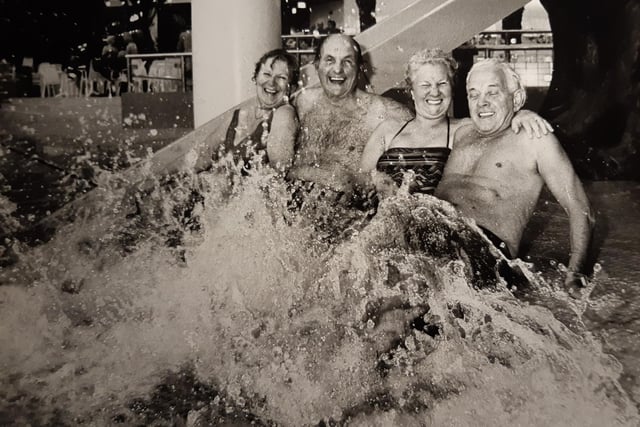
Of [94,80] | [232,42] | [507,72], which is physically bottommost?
[507,72]

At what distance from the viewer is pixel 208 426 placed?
2.34 metres

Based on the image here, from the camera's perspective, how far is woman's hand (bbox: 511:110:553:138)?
3.42 meters

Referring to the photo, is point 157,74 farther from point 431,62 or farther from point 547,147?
point 547,147

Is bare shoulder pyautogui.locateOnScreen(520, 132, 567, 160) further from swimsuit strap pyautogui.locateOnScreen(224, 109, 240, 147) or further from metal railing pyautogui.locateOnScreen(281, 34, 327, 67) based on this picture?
metal railing pyautogui.locateOnScreen(281, 34, 327, 67)

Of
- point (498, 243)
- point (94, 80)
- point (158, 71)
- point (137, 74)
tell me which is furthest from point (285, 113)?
point (94, 80)

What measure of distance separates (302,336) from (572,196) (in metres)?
1.64

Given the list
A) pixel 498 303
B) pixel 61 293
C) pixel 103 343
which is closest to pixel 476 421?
pixel 498 303

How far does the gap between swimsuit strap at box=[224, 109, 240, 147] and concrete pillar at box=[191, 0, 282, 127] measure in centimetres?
93

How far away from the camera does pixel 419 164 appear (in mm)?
4098

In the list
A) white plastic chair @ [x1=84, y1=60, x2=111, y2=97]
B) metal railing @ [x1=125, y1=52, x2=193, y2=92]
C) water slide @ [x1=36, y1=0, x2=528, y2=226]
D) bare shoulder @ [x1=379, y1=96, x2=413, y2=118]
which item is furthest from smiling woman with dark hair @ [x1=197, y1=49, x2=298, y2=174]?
white plastic chair @ [x1=84, y1=60, x2=111, y2=97]

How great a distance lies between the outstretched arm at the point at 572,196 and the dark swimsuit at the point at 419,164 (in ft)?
2.55

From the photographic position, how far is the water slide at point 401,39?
5562 mm

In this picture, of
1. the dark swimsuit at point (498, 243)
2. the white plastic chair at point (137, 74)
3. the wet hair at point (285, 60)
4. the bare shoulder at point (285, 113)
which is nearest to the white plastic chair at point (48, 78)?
the white plastic chair at point (137, 74)

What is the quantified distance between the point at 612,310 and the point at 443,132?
→ 159 cm
